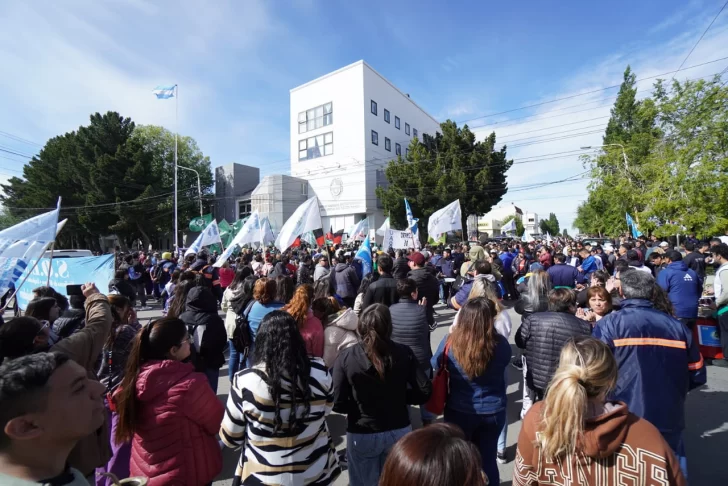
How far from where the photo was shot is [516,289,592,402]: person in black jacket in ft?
10.6

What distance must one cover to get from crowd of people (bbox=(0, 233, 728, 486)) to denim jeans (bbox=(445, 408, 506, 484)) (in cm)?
1

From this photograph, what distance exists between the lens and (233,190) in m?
43.3

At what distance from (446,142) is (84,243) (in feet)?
144

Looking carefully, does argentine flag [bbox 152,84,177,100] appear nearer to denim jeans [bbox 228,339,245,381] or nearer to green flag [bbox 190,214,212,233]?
green flag [bbox 190,214,212,233]

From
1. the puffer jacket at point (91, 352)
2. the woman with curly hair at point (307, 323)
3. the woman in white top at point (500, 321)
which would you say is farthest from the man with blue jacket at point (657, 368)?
the puffer jacket at point (91, 352)

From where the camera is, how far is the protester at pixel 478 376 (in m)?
2.75

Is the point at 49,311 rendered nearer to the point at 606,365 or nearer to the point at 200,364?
the point at 200,364

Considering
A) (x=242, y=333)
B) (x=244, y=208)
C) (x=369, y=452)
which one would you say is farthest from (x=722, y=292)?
(x=244, y=208)

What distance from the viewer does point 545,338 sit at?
129 inches

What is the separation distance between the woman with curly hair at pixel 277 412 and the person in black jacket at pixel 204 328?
212 centimetres

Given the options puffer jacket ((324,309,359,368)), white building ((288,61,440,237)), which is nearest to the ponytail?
puffer jacket ((324,309,359,368))

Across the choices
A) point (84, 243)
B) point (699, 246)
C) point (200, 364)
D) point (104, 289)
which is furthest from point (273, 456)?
point (84, 243)

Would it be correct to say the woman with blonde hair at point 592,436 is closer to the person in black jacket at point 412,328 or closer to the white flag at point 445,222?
the person in black jacket at point 412,328

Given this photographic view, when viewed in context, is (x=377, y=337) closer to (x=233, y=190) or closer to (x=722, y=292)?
(x=722, y=292)
